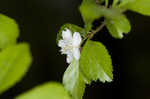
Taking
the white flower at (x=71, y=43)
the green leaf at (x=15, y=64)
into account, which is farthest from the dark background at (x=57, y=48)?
the green leaf at (x=15, y=64)

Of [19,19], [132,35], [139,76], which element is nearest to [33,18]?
[19,19]

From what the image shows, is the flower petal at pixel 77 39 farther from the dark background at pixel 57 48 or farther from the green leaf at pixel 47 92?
the dark background at pixel 57 48

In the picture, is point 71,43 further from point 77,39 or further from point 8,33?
point 8,33

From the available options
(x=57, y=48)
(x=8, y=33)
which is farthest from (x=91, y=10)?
(x=57, y=48)

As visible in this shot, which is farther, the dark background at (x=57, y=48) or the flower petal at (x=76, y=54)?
the dark background at (x=57, y=48)

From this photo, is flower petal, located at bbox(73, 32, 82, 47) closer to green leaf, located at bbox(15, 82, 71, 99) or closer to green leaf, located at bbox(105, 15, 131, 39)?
green leaf, located at bbox(105, 15, 131, 39)

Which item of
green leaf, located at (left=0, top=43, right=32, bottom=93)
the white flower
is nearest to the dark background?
the white flower
